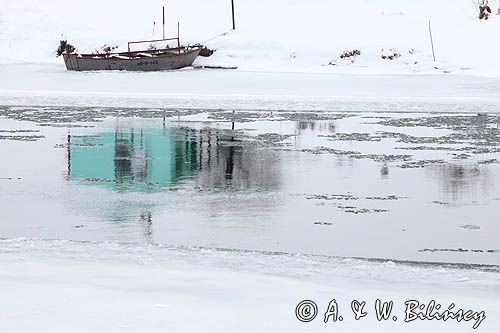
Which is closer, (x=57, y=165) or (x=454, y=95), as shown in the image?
(x=57, y=165)

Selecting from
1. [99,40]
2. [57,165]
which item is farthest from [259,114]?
→ [99,40]

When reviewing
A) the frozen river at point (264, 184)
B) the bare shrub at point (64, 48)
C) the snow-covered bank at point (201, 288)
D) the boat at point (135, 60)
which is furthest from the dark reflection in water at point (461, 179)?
the bare shrub at point (64, 48)

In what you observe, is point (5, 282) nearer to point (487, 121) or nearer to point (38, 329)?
point (38, 329)

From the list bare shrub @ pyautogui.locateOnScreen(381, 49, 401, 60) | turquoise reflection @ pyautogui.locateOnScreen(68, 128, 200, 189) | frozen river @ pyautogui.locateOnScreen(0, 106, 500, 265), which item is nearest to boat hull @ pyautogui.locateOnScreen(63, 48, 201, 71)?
bare shrub @ pyautogui.locateOnScreen(381, 49, 401, 60)

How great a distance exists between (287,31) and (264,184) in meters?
36.1

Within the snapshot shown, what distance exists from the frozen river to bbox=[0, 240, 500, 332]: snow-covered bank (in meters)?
0.87

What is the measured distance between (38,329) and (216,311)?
1237 millimetres

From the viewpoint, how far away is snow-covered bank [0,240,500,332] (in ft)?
22.7

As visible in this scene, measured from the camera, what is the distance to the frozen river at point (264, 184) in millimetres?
11016

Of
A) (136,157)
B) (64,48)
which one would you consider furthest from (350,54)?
(136,157)

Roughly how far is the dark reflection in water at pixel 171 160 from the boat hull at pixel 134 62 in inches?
1040

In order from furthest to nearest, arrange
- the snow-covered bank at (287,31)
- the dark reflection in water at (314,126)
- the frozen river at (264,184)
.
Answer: the snow-covered bank at (287,31), the dark reflection in water at (314,126), the frozen river at (264,184)

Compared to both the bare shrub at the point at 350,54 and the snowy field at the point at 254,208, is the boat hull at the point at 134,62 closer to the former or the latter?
the bare shrub at the point at 350,54

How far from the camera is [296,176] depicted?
15.5m
